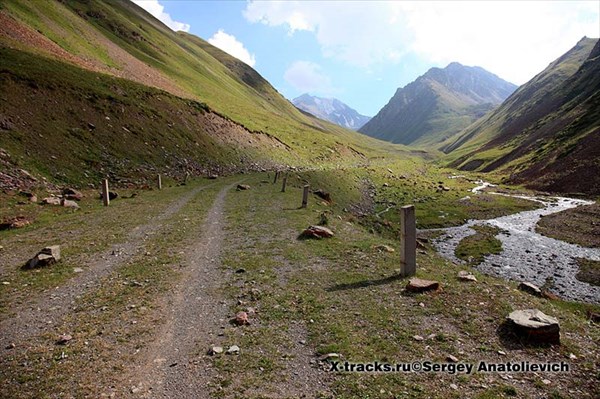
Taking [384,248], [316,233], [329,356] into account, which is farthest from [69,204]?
[329,356]

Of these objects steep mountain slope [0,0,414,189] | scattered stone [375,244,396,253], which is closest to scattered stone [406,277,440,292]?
scattered stone [375,244,396,253]

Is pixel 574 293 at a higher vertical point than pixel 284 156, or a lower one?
lower

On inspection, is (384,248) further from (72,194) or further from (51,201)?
(72,194)

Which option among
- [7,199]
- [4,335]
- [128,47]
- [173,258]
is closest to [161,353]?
[4,335]

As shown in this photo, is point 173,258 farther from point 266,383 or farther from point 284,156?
point 284,156

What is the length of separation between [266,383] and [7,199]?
95.8 feet

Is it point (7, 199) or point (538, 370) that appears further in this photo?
point (7, 199)

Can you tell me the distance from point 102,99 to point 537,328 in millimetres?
57677

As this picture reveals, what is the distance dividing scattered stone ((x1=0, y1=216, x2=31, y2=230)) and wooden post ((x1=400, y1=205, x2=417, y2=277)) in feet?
79.0

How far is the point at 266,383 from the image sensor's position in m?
9.17

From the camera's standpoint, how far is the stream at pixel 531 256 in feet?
95.0

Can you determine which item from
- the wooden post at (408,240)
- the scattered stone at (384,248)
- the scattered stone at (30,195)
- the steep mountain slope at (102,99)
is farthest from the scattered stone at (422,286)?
the steep mountain slope at (102,99)

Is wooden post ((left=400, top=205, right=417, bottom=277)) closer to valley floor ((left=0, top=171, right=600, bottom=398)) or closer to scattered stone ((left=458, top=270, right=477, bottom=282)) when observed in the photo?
valley floor ((left=0, top=171, right=600, bottom=398))

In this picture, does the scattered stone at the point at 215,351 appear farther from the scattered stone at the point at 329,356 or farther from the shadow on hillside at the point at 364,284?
the shadow on hillside at the point at 364,284
